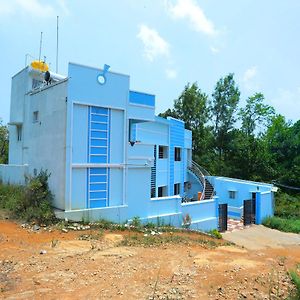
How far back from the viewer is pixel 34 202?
12945mm

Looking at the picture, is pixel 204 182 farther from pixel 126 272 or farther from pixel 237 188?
pixel 126 272

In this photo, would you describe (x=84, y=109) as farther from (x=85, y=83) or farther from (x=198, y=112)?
(x=198, y=112)

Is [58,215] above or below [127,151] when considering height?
below

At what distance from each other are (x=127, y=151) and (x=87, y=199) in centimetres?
275

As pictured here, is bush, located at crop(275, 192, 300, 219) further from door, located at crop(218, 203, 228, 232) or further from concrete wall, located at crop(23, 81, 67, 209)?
concrete wall, located at crop(23, 81, 67, 209)

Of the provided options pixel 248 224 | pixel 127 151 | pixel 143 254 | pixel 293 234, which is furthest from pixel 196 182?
pixel 143 254

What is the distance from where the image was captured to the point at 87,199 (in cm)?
1339

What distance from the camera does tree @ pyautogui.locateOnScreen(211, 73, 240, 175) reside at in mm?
39150

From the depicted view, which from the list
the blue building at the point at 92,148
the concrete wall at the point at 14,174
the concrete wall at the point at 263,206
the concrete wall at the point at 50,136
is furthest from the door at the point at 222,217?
the concrete wall at the point at 14,174

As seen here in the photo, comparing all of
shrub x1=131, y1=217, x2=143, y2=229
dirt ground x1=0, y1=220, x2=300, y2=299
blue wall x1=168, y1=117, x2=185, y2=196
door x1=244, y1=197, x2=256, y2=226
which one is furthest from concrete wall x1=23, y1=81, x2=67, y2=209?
door x1=244, y1=197, x2=256, y2=226

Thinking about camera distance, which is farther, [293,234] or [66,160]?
[293,234]

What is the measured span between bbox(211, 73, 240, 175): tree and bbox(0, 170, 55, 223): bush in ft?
92.1

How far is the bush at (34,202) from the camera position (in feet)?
40.2

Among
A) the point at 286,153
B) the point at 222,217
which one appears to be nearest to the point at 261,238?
the point at 222,217
